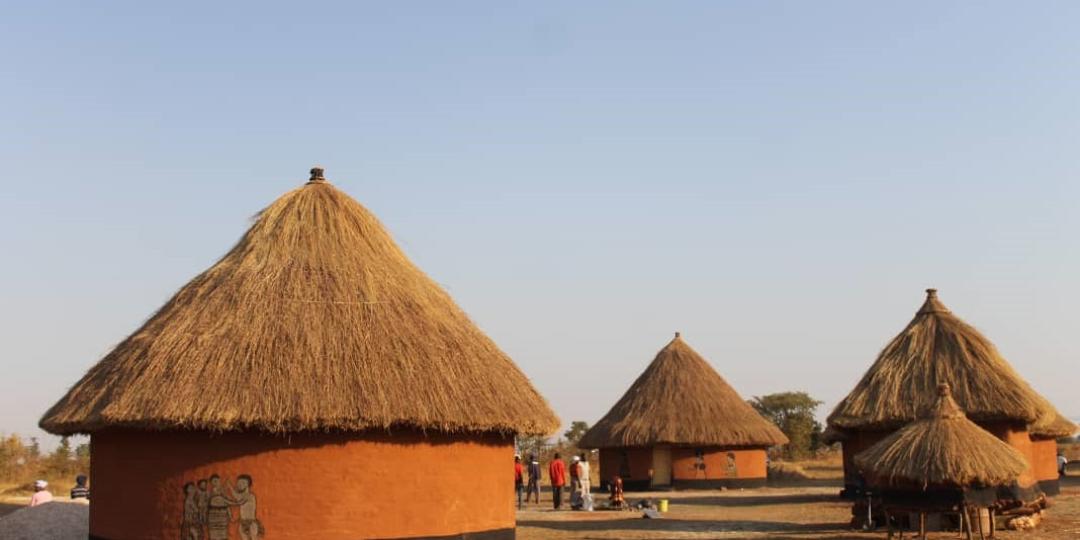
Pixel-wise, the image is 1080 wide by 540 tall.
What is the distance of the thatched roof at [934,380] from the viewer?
19938 millimetres

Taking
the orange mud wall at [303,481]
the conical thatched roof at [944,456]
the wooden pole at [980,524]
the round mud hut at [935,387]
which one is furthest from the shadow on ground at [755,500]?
the orange mud wall at [303,481]

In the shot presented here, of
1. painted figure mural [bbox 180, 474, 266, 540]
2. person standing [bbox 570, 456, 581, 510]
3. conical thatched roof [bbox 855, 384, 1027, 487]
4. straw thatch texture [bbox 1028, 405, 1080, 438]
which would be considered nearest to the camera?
painted figure mural [bbox 180, 474, 266, 540]

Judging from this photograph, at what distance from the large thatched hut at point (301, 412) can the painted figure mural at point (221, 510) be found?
0.02 meters

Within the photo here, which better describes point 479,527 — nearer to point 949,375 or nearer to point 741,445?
point 949,375

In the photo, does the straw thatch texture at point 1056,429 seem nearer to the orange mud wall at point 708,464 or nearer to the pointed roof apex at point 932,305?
the pointed roof apex at point 932,305

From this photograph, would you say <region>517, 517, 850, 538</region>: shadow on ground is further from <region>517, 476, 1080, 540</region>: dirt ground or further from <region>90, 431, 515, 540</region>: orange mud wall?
<region>90, 431, 515, 540</region>: orange mud wall

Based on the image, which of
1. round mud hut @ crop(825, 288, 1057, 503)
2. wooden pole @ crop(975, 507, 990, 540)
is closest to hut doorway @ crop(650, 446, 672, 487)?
round mud hut @ crop(825, 288, 1057, 503)

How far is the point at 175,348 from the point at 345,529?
3.03 meters

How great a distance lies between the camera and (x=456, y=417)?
42.1 ft

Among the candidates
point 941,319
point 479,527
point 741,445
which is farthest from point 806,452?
point 479,527

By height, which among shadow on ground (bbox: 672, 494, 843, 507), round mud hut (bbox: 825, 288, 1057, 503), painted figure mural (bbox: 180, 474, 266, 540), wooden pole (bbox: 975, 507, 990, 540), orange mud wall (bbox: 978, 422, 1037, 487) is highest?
round mud hut (bbox: 825, 288, 1057, 503)

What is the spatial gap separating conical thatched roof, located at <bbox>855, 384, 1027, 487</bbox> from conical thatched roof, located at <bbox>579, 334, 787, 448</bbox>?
1347 centimetres

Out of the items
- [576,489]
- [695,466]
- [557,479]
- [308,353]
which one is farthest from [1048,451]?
[308,353]

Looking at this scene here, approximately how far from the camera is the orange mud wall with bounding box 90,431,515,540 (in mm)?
12273
